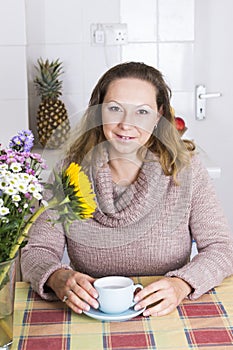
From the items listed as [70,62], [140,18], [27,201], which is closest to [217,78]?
[140,18]

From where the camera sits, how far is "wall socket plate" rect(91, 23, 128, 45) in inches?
120

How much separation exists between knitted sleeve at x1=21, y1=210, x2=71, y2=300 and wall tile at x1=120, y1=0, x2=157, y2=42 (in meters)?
1.58

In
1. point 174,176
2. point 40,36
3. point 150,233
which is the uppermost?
point 40,36

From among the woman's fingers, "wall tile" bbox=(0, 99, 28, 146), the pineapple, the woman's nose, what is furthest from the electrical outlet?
the woman's fingers

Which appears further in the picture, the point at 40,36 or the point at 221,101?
the point at 221,101

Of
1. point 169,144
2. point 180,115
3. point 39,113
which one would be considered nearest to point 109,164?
point 169,144

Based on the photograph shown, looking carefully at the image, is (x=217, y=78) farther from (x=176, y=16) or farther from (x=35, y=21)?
(x=35, y=21)

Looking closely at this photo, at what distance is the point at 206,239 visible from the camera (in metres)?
1.68

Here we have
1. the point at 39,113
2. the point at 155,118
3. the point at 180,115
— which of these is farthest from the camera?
the point at 180,115

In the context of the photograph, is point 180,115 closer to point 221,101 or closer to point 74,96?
point 221,101

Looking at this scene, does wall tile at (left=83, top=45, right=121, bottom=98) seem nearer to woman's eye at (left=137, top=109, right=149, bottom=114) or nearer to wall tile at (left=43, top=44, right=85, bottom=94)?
wall tile at (left=43, top=44, right=85, bottom=94)

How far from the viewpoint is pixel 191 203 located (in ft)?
5.68

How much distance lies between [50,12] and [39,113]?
491 mm

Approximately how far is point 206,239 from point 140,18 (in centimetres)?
165
